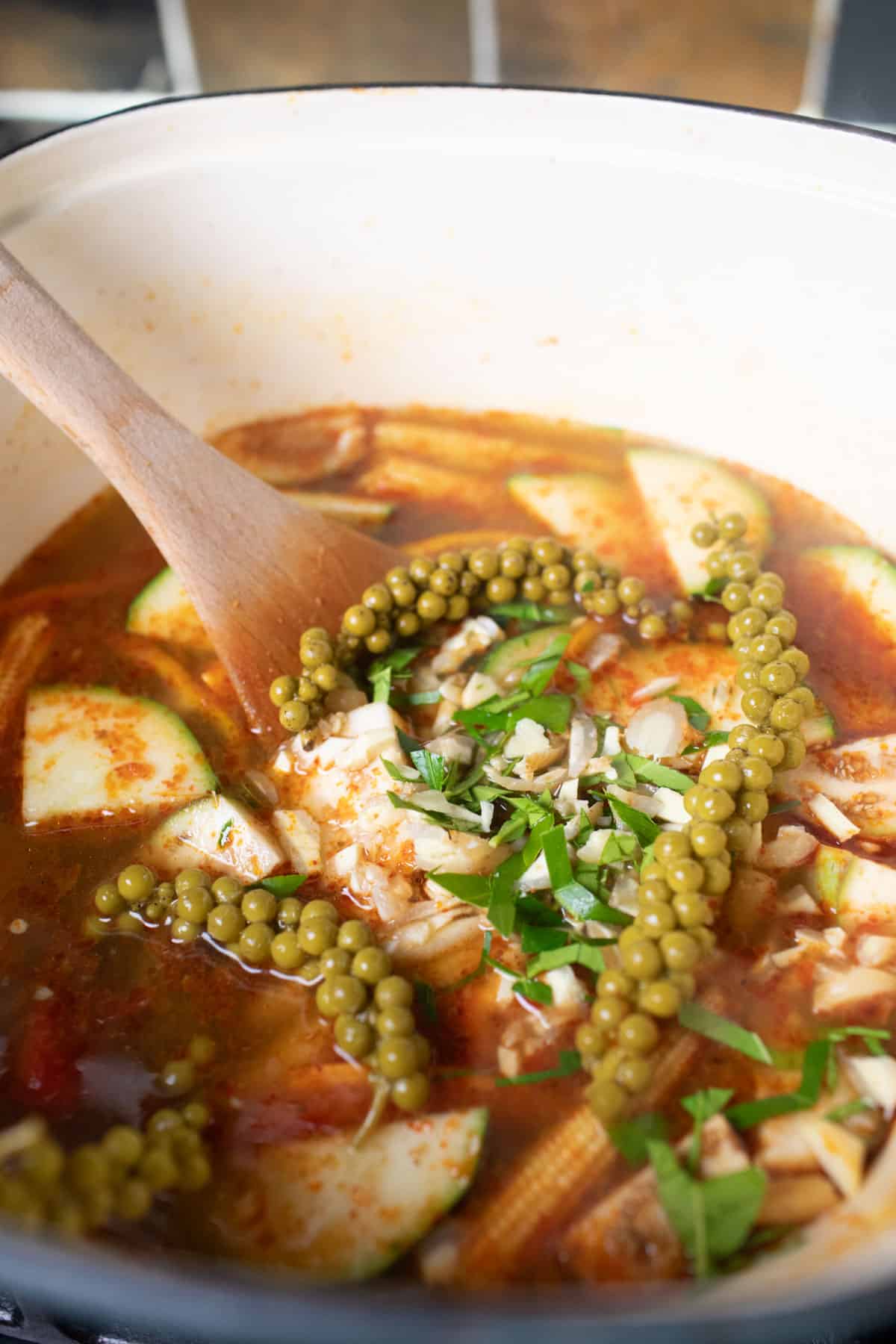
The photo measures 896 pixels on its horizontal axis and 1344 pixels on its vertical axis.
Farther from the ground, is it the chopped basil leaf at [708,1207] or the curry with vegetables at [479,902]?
the curry with vegetables at [479,902]

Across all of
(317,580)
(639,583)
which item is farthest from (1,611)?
(639,583)

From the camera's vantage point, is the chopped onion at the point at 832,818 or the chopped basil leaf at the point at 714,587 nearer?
the chopped onion at the point at 832,818

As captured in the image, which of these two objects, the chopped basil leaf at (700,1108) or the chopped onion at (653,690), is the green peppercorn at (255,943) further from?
the chopped onion at (653,690)

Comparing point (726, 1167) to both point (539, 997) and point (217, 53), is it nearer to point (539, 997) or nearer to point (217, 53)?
point (539, 997)

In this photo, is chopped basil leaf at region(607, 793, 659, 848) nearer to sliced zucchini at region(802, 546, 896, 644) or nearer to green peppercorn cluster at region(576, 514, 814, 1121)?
green peppercorn cluster at region(576, 514, 814, 1121)

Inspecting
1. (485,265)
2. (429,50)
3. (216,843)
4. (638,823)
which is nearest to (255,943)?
(216,843)

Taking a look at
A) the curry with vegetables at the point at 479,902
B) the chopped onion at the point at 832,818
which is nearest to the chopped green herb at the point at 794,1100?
the curry with vegetables at the point at 479,902

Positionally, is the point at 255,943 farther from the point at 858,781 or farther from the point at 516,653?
the point at 858,781
